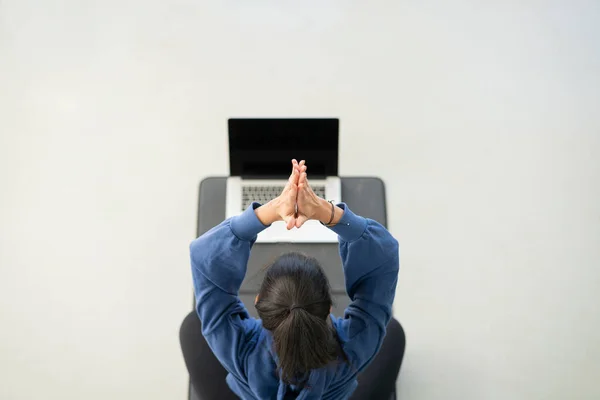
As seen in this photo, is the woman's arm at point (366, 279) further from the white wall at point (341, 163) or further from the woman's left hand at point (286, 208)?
the white wall at point (341, 163)

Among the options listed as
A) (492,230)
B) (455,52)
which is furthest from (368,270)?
(455,52)

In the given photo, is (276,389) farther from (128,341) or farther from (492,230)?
(492,230)

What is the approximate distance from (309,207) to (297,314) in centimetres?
29

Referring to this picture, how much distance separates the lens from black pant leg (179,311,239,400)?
1.70 metres

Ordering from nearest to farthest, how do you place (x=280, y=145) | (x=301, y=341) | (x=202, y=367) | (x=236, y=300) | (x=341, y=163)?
1. (x=301, y=341)
2. (x=236, y=300)
3. (x=202, y=367)
4. (x=280, y=145)
5. (x=341, y=163)

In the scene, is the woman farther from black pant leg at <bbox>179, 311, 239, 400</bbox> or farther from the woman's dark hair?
black pant leg at <bbox>179, 311, 239, 400</bbox>

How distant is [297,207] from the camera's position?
1332 mm

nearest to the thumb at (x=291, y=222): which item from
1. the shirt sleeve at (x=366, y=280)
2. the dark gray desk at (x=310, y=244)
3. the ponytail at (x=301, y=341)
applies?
the shirt sleeve at (x=366, y=280)

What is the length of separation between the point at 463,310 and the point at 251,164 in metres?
0.97

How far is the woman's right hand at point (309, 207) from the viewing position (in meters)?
1.32

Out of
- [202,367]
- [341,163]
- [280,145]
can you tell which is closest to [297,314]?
[202,367]

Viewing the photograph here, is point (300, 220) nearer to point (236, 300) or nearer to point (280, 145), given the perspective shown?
point (236, 300)

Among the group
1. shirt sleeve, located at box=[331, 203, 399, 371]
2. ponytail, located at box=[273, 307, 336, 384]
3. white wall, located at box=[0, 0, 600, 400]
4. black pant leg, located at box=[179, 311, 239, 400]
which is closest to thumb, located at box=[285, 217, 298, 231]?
shirt sleeve, located at box=[331, 203, 399, 371]

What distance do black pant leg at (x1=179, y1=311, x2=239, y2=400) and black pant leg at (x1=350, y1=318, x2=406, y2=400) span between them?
0.37m
